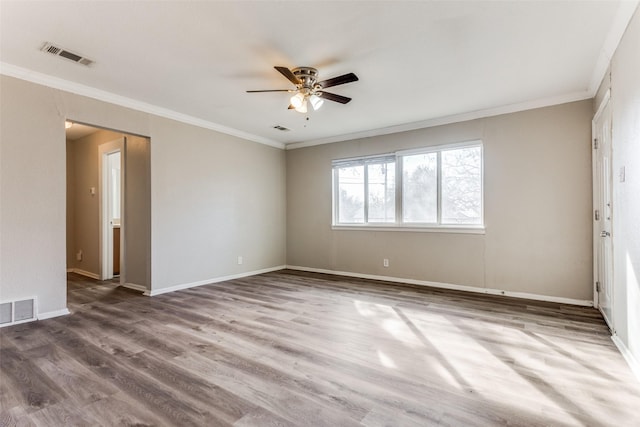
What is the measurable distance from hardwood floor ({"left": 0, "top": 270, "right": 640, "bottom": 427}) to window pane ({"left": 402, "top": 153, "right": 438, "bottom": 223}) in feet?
5.33

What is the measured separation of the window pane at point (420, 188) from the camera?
494cm

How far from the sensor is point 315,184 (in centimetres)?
622

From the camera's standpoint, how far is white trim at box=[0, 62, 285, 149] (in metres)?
3.18

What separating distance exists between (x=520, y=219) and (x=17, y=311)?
5964 millimetres

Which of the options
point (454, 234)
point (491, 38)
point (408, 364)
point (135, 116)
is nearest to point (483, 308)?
point (454, 234)

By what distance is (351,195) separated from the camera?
5.88 meters

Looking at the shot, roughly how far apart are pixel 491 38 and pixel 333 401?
3061 mm

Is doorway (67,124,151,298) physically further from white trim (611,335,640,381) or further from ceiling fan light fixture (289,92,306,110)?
white trim (611,335,640,381)

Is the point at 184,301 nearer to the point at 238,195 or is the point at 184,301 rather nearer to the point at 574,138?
the point at 238,195

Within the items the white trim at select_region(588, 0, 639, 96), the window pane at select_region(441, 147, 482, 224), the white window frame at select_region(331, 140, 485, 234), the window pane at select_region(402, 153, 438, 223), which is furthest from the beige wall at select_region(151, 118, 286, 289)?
the white trim at select_region(588, 0, 639, 96)

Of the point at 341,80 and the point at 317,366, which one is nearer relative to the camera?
the point at 317,366

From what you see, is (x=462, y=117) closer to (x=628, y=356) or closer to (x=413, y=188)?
(x=413, y=188)

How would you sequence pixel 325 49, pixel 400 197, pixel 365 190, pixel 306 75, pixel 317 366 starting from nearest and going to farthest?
pixel 317 366 → pixel 325 49 → pixel 306 75 → pixel 400 197 → pixel 365 190

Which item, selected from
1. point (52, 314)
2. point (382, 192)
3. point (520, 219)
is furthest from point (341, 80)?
point (52, 314)
